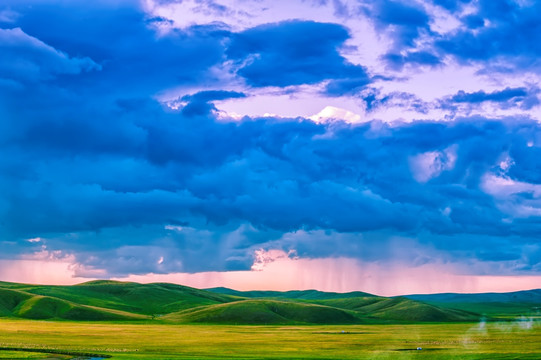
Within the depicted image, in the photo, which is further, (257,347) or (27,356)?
(257,347)

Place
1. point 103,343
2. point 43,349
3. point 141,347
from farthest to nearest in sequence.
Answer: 1. point 103,343
2. point 141,347
3. point 43,349

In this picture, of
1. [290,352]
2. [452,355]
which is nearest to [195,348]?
[290,352]

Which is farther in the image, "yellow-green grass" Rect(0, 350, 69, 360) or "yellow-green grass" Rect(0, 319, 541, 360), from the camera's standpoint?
"yellow-green grass" Rect(0, 319, 541, 360)

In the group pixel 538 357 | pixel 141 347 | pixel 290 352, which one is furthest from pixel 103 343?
pixel 538 357

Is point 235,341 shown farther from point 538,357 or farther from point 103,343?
point 538,357

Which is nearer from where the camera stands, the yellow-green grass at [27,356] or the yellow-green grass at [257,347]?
the yellow-green grass at [27,356]

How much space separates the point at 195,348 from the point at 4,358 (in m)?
38.4

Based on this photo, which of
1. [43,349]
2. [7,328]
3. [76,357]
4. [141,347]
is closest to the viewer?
[76,357]

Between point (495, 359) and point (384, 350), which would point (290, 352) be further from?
point (495, 359)

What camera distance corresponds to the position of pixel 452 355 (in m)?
110

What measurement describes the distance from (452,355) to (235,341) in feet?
177

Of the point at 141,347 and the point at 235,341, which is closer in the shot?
the point at 141,347

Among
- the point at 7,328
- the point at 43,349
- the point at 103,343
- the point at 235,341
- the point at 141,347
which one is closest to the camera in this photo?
the point at 43,349

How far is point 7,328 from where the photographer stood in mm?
171500
